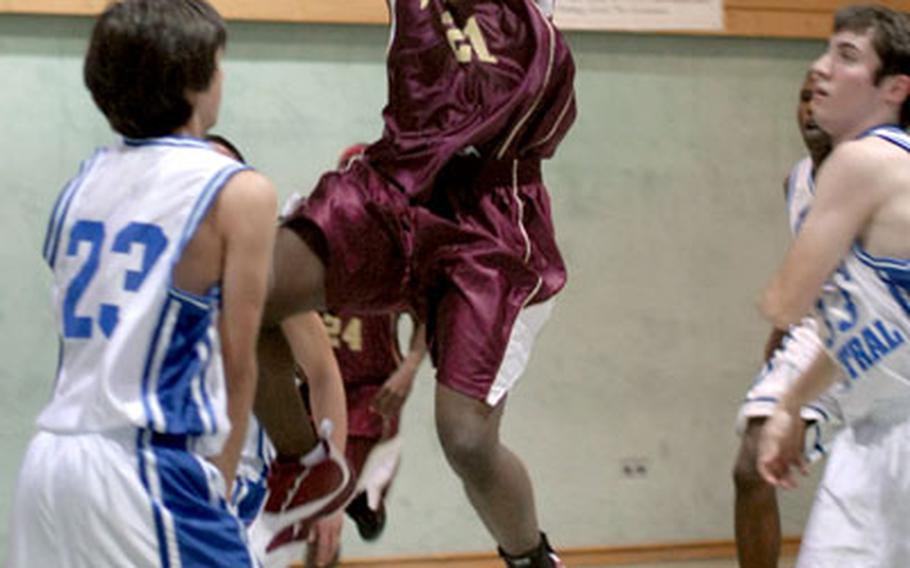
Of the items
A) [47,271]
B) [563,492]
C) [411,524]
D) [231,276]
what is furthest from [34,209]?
[231,276]

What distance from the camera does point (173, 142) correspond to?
2.37 meters

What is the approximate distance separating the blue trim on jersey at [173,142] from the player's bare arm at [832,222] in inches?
44.0

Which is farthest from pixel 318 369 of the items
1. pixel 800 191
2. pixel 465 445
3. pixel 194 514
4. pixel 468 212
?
pixel 800 191

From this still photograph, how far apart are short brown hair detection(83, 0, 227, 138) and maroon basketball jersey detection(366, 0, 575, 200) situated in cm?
120

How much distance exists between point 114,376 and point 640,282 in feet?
12.9

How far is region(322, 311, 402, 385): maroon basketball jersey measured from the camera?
4613 mm

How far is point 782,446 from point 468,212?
3.39ft

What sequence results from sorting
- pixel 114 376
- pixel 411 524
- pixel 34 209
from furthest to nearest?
pixel 411 524 → pixel 34 209 → pixel 114 376

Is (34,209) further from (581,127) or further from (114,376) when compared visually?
(114,376)

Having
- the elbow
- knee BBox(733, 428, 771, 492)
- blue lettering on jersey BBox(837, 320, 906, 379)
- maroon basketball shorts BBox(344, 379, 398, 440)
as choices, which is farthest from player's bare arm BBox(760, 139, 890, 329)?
maroon basketball shorts BBox(344, 379, 398, 440)

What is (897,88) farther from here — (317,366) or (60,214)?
(60,214)

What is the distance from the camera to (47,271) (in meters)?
5.37

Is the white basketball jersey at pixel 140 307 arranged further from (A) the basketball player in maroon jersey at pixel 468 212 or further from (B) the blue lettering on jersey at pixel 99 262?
(A) the basketball player in maroon jersey at pixel 468 212

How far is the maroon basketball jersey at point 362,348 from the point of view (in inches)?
182
